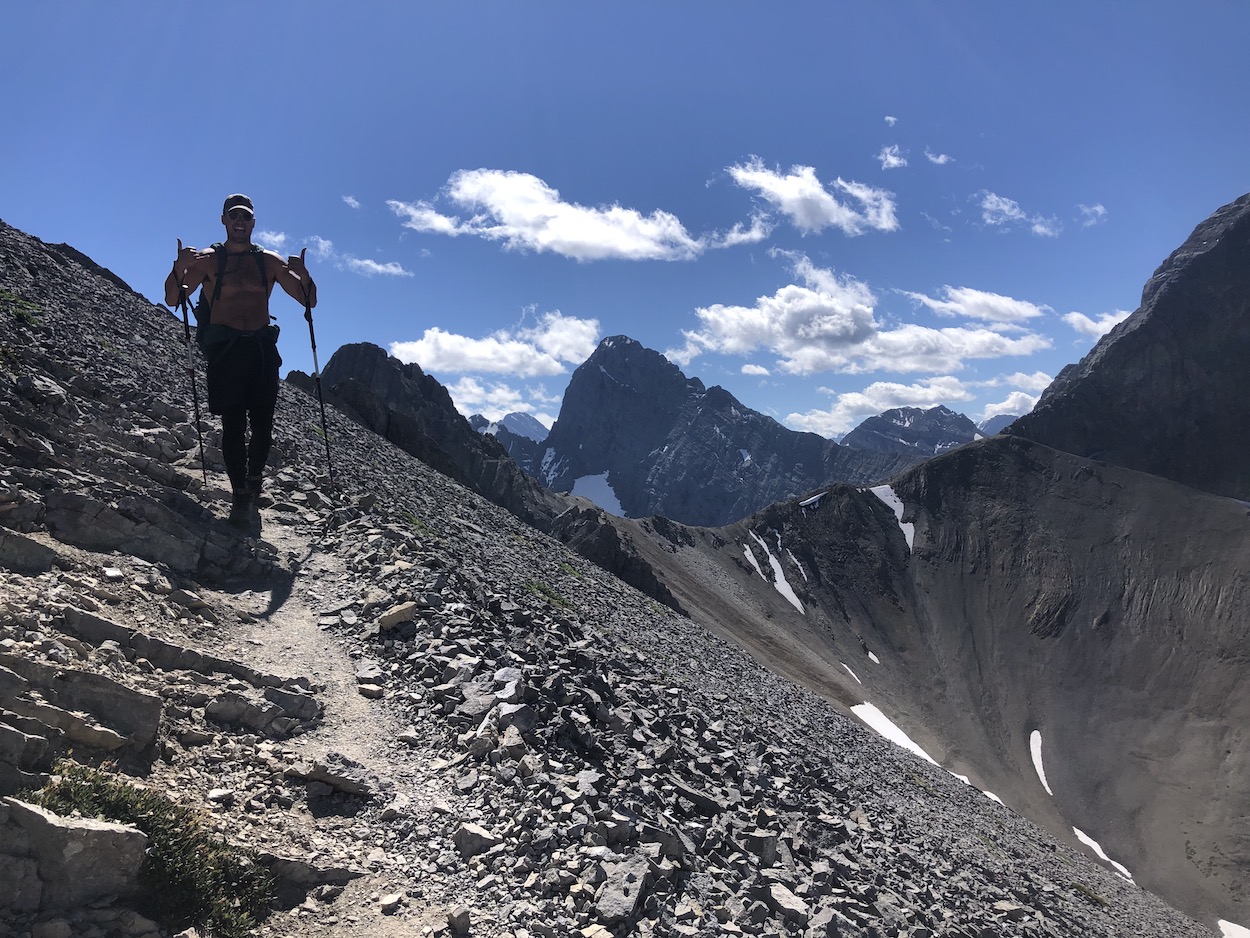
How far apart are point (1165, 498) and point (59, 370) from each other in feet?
582

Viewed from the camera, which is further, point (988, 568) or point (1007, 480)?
point (1007, 480)

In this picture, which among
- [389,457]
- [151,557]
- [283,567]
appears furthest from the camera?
[389,457]

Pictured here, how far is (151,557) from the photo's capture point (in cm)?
986

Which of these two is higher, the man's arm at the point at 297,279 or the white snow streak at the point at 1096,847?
the man's arm at the point at 297,279

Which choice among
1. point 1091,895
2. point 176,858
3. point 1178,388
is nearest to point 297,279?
point 176,858

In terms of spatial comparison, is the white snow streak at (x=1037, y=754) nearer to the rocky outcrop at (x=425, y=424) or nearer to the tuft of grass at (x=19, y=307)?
the rocky outcrop at (x=425, y=424)

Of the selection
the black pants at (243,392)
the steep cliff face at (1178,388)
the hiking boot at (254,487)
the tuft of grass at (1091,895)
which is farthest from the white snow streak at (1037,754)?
the black pants at (243,392)

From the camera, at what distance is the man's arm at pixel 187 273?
461 inches

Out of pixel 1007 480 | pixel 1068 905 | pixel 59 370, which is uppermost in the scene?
pixel 1007 480

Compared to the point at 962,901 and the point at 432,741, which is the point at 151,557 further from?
the point at 962,901

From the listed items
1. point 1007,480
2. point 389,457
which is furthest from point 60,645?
point 1007,480

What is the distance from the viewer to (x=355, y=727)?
811 cm

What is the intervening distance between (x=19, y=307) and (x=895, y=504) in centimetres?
16438

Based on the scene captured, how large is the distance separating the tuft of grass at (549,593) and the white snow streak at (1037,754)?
107335 millimetres
